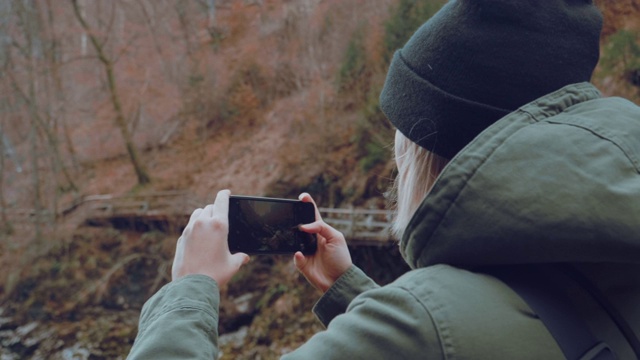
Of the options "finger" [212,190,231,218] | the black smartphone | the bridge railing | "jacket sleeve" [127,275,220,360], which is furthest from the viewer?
the bridge railing

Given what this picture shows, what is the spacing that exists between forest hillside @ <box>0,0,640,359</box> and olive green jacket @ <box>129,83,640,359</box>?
7643 mm

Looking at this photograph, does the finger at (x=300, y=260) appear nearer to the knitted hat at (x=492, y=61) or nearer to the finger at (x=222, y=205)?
the finger at (x=222, y=205)

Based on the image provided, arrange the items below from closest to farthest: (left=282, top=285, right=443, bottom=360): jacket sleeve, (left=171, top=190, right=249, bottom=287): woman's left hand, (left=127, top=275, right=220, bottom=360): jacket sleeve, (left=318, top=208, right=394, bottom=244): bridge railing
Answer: (left=282, top=285, right=443, bottom=360): jacket sleeve
(left=127, top=275, right=220, bottom=360): jacket sleeve
(left=171, top=190, right=249, bottom=287): woman's left hand
(left=318, top=208, right=394, bottom=244): bridge railing

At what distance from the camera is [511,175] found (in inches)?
33.4

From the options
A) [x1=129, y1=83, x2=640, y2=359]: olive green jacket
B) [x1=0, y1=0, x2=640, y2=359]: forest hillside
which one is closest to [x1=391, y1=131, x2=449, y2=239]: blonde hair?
[x1=129, y1=83, x2=640, y2=359]: olive green jacket

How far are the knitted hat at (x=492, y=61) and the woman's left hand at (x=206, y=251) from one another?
1.56 ft

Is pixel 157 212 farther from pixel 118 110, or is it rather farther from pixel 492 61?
pixel 492 61

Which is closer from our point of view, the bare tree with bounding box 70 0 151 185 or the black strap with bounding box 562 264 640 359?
the black strap with bounding box 562 264 640 359

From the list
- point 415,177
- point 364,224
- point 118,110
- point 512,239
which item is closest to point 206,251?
point 415,177

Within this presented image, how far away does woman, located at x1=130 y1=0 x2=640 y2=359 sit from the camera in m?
0.79

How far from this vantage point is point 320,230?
1599mm

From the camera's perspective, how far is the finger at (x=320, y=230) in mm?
1582

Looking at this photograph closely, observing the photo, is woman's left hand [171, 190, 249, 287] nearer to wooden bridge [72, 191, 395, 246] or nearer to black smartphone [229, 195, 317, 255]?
black smartphone [229, 195, 317, 255]

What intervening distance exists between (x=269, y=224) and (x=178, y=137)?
1807 centimetres
